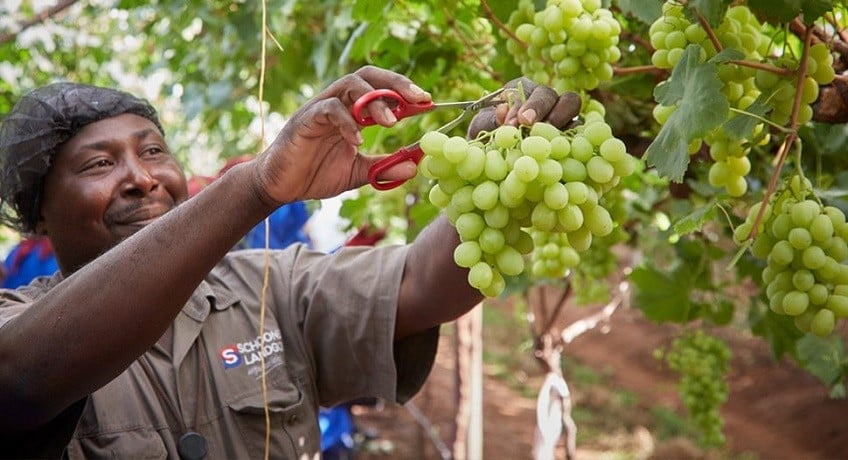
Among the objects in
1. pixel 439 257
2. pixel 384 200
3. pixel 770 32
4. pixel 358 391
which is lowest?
pixel 384 200

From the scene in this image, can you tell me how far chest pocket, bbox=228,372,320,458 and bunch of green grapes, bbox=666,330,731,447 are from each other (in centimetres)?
177

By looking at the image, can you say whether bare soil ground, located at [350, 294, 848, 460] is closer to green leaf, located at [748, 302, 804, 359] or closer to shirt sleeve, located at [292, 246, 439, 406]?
green leaf, located at [748, 302, 804, 359]

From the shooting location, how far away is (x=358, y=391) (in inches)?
77.6

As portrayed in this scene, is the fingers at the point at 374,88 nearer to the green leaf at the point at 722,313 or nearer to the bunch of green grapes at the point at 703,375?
the green leaf at the point at 722,313

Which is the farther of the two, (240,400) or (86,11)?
(86,11)

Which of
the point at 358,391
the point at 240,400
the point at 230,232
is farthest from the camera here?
the point at 358,391

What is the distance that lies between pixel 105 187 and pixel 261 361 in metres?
0.50

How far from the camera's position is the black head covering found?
1829mm

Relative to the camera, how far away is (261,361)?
6.00 feet

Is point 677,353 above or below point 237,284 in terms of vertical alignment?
below

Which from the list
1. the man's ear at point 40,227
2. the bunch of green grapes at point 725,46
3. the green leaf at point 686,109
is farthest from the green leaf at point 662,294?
the man's ear at point 40,227

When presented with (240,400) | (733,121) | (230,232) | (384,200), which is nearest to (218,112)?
(384,200)

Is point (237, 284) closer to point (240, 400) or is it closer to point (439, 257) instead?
point (240, 400)

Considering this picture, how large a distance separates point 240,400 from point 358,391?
1.06 ft
